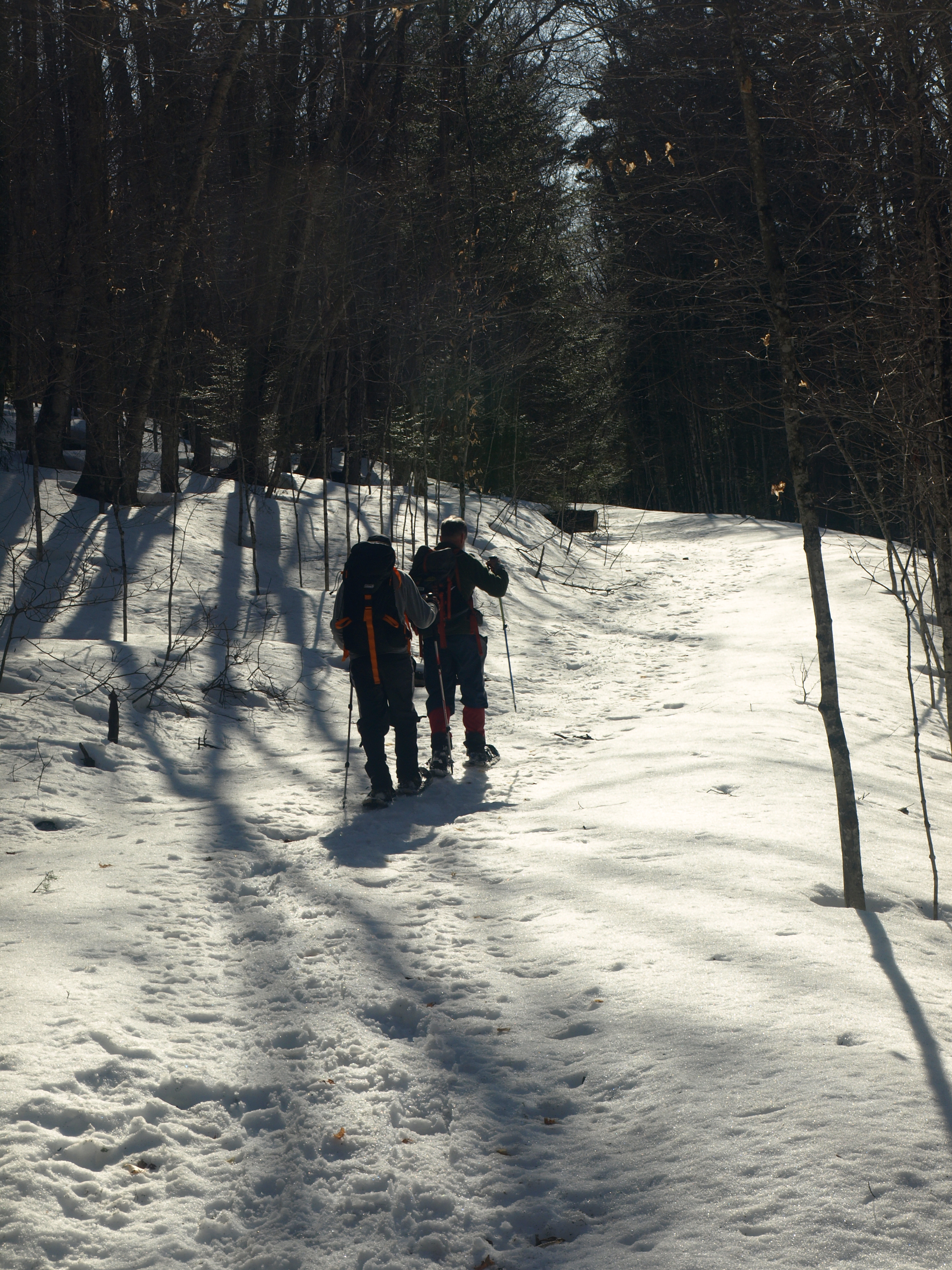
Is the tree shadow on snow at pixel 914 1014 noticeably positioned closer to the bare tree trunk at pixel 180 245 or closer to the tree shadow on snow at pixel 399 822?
the tree shadow on snow at pixel 399 822

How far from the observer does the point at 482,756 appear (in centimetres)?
772

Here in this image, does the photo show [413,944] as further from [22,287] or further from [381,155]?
[381,155]

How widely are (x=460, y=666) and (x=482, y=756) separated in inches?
31.4

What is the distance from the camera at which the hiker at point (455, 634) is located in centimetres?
760

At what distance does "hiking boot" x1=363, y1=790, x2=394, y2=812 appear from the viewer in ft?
21.5

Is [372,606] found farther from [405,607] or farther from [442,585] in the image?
[442,585]

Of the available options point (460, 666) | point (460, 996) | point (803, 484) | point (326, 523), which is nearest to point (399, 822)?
point (460, 666)

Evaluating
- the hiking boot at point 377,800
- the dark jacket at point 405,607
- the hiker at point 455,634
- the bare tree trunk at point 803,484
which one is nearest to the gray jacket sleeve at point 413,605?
the dark jacket at point 405,607

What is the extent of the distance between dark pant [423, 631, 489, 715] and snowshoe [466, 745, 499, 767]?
36 cm

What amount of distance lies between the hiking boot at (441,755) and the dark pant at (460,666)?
242 millimetres

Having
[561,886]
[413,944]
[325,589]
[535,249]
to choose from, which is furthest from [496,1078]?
[535,249]

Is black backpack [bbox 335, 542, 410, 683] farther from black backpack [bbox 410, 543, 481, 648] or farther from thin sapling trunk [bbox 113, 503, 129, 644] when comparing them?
thin sapling trunk [bbox 113, 503, 129, 644]

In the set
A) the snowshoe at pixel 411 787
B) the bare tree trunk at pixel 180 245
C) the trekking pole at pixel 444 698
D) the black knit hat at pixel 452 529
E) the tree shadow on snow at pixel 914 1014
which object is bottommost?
the snowshoe at pixel 411 787

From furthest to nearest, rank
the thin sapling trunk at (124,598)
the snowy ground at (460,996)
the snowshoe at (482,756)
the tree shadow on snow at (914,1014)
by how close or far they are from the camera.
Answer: the thin sapling trunk at (124,598) < the snowshoe at (482,756) < the tree shadow on snow at (914,1014) < the snowy ground at (460,996)
